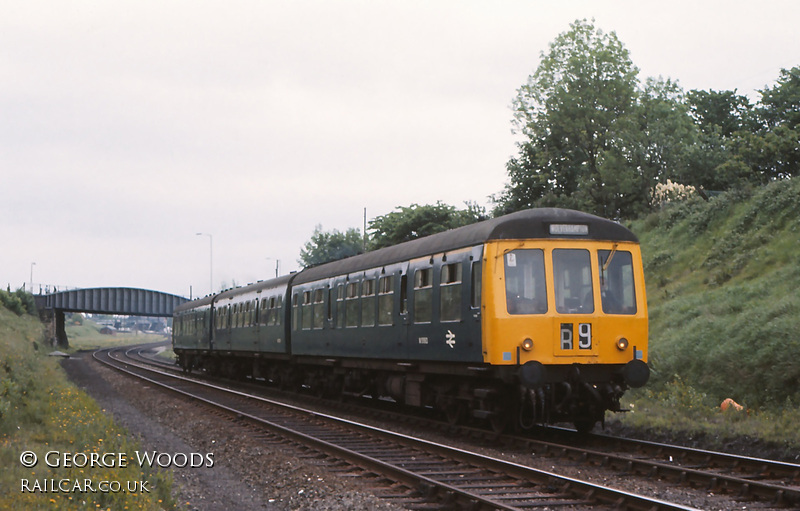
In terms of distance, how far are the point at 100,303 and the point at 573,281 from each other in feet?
260

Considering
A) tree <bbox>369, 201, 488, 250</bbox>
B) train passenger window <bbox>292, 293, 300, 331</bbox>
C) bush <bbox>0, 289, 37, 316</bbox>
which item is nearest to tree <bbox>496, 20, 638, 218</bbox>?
tree <bbox>369, 201, 488, 250</bbox>

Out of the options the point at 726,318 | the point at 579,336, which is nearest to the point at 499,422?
the point at 579,336

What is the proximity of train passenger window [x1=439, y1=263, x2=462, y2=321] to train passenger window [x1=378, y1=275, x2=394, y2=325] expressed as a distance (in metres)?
2.53

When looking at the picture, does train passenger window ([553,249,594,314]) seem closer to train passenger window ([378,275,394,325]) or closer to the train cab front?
the train cab front

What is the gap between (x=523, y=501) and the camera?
9086 mm

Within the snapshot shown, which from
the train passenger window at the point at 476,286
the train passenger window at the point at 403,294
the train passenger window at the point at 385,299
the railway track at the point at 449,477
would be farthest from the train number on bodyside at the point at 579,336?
the train passenger window at the point at 385,299

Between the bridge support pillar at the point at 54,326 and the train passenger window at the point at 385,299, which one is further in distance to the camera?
the bridge support pillar at the point at 54,326

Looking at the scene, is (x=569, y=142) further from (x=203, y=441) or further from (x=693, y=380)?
(x=203, y=441)

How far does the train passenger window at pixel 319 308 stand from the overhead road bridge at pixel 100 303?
64447 mm

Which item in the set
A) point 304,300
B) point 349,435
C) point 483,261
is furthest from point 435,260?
point 304,300

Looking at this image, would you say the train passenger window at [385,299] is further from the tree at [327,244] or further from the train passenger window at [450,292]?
the tree at [327,244]

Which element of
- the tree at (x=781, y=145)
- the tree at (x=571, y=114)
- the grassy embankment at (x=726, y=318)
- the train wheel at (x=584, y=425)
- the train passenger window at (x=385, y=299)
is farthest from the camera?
the tree at (x=571, y=114)

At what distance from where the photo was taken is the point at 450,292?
14.5 meters

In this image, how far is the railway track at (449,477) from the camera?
8852 millimetres
